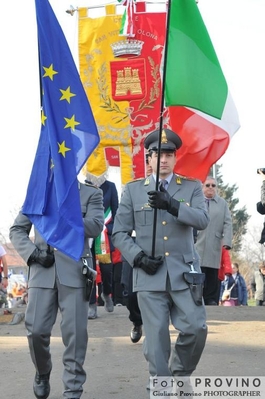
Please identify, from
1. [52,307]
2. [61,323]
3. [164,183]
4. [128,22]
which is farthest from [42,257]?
[128,22]

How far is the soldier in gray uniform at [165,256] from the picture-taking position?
726cm

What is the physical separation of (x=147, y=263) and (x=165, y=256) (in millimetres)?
196

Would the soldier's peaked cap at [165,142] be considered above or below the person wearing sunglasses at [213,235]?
above

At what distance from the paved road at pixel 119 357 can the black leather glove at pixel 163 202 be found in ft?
5.21

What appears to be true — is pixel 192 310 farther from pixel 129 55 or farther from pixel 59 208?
pixel 129 55

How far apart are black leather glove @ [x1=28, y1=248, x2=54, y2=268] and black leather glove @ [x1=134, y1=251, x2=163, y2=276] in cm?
79

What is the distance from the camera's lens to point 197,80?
8.14 m

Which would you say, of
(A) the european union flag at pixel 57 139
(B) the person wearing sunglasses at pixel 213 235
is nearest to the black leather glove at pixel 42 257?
(A) the european union flag at pixel 57 139

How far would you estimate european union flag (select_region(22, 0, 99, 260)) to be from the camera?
7996 mm

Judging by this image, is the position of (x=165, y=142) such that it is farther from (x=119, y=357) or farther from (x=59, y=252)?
(x=119, y=357)

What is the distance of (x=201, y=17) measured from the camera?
8.36 m

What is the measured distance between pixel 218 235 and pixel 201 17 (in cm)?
616

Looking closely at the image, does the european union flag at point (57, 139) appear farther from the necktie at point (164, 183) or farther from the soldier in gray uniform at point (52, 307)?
the necktie at point (164, 183)

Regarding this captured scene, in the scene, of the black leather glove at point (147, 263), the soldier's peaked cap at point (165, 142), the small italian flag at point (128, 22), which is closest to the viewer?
the black leather glove at point (147, 263)
